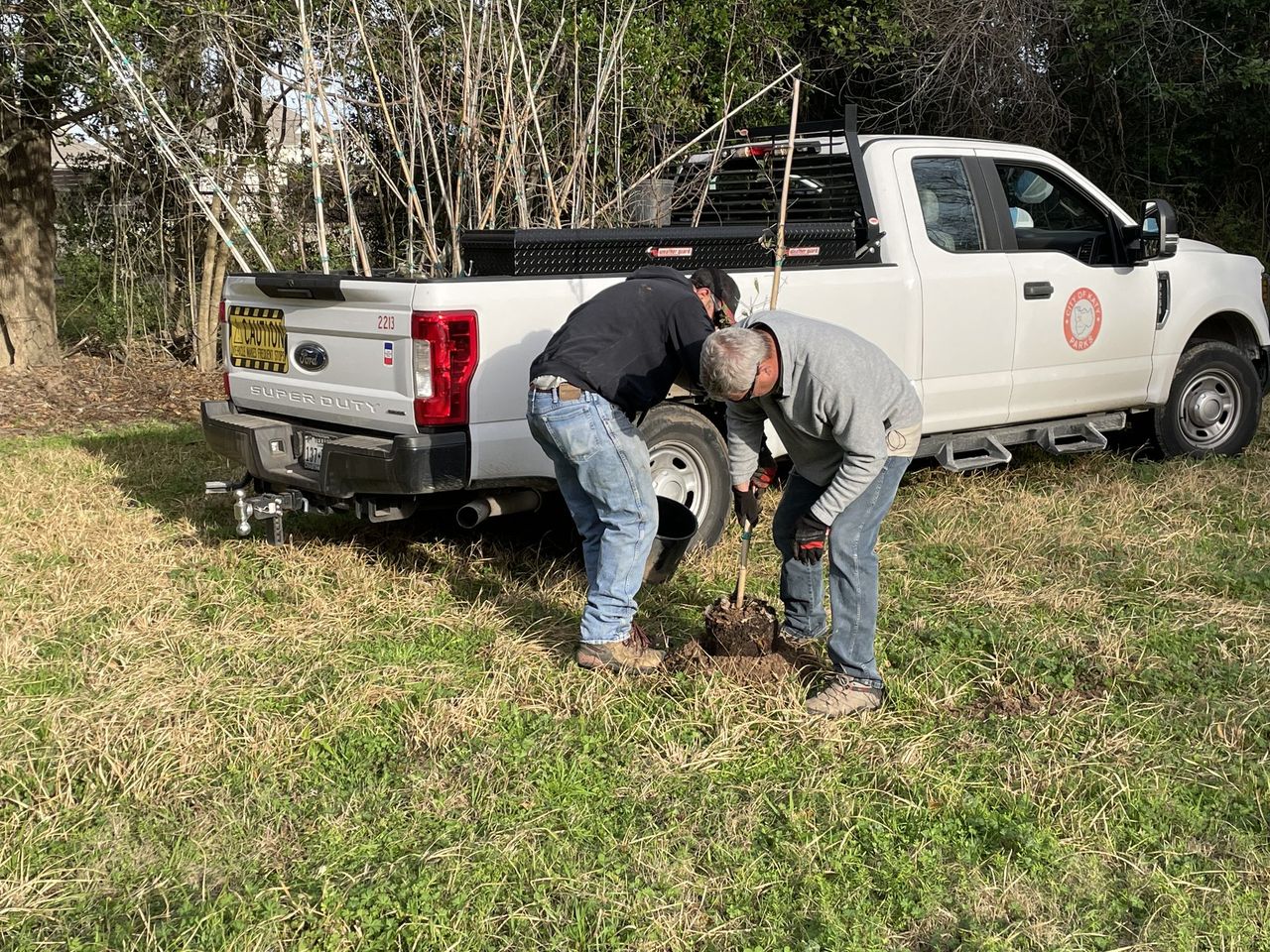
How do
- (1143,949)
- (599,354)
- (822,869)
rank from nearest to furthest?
(1143,949) → (822,869) → (599,354)

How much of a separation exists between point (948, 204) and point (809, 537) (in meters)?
3.27

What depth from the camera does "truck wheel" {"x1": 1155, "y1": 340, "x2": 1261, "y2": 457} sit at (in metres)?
7.74

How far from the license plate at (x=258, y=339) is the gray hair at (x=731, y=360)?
2.52m

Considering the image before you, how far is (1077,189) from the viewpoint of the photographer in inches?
283

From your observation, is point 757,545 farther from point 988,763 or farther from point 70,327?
point 70,327

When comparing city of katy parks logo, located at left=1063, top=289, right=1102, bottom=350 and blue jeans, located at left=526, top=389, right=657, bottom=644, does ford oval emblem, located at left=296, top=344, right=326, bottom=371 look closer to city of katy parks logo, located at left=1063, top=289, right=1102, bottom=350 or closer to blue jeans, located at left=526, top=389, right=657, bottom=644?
blue jeans, located at left=526, top=389, right=657, bottom=644

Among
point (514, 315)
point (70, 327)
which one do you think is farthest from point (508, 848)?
point (70, 327)

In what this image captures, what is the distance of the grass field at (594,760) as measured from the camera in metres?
3.19

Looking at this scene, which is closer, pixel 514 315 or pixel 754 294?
pixel 514 315

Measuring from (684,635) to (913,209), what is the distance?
2.82 metres

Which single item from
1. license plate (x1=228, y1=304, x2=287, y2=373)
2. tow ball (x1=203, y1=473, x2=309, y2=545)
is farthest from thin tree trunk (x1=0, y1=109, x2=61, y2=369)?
tow ball (x1=203, y1=473, x2=309, y2=545)

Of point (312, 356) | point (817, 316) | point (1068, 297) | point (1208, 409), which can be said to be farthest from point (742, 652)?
point (1208, 409)

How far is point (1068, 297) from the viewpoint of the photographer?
23.0 feet

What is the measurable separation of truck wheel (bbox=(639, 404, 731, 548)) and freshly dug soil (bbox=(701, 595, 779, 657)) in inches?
45.6
